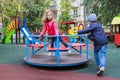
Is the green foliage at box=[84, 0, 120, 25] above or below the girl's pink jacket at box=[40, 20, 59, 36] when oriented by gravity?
above

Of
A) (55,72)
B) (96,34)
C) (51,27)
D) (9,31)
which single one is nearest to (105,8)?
(9,31)

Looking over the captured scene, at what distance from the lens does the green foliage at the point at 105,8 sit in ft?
69.4

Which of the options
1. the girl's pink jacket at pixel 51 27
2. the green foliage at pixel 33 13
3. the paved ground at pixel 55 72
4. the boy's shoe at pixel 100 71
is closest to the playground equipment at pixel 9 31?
the green foliage at pixel 33 13

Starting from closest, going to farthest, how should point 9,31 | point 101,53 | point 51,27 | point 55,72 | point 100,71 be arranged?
1. point 100,71
2. point 101,53
3. point 55,72
4. point 51,27
5. point 9,31

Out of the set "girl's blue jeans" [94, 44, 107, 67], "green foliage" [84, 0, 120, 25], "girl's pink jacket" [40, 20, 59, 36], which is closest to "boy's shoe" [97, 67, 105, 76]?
"girl's blue jeans" [94, 44, 107, 67]

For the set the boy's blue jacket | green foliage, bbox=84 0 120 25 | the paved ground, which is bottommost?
the paved ground

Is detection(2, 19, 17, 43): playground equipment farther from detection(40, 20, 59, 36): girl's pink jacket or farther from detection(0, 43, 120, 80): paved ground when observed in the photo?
detection(0, 43, 120, 80): paved ground

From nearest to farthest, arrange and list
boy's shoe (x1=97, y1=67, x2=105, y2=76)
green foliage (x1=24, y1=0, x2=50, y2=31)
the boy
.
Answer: boy's shoe (x1=97, y1=67, x2=105, y2=76), the boy, green foliage (x1=24, y1=0, x2=50, y2=31)

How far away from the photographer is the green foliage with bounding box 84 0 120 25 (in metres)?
21.1

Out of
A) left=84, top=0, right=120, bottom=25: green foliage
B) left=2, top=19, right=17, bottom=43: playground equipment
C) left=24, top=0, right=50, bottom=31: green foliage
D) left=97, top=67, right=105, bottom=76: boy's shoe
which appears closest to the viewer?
left=97, top=67, right=105, bottom=76: boy's shoe

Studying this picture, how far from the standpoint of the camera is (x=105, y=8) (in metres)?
21.9

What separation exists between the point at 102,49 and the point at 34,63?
2.16m

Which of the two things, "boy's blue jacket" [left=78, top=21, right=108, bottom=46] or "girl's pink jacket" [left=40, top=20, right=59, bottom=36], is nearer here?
"boy's blue jacket" [left=78, top=21, right=108, bottom=46]

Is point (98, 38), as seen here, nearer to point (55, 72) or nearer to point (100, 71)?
point (100, 71)
